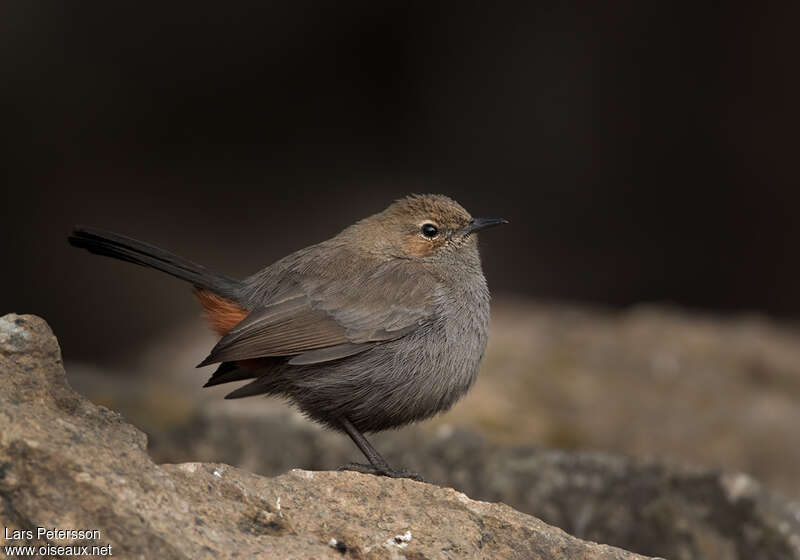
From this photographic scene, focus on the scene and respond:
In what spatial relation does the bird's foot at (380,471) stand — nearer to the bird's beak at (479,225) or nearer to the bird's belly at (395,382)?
the bird's belly at (395,382)

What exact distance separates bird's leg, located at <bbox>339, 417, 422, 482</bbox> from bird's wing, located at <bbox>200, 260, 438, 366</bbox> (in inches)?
14.6

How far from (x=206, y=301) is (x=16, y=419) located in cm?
192

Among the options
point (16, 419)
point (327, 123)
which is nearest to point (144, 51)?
point (327, 123)

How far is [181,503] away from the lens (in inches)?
123

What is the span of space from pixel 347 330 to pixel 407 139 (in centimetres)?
737

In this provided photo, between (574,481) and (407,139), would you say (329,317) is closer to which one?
(574,481)

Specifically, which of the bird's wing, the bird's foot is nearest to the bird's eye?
the bird's wing

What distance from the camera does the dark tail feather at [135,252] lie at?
4.54m

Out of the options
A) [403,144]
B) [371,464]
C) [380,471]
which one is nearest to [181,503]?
[380,471]

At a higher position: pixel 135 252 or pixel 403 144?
pixel 403 144

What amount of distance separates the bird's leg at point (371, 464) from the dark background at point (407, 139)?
6789 mm

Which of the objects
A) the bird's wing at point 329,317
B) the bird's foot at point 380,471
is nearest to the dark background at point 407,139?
the bird's wing at point 329,317

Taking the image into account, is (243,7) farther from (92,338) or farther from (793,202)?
(793,202)

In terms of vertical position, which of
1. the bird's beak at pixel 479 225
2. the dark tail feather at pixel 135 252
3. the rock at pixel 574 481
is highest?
the bird's beak at pixel 479 225
